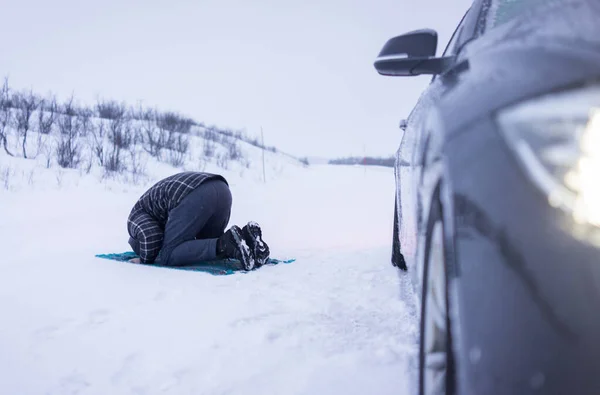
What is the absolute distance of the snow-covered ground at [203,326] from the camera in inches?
60.9

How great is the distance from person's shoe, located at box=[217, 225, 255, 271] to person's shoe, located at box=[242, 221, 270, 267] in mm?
39

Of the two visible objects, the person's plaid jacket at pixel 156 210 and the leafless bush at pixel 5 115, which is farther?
the leafless bush at pixel 5 115

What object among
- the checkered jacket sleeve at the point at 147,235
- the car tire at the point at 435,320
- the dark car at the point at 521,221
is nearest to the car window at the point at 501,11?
the dark car at the point at 521,221

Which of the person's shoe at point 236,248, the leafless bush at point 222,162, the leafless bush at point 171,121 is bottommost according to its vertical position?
the person's shoe at point 236,248

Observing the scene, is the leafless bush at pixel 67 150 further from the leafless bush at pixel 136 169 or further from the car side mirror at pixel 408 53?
the car side mirror at pixel 408 53

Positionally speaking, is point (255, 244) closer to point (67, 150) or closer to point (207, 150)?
point (67, 150)

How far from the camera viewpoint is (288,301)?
8.20ft

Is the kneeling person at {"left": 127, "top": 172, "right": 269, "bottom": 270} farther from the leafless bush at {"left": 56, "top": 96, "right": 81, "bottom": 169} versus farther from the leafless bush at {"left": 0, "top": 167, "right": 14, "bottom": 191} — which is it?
the leafless bush at {"left": 56, "top": 96, "right": 81, "bottom": 169}

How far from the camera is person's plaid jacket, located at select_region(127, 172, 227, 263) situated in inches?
140

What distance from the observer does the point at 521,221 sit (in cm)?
64

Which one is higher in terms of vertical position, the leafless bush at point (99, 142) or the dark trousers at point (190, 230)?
the leafless bush at point (99, 142)

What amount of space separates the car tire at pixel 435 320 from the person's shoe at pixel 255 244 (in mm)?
2638

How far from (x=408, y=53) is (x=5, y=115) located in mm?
12868

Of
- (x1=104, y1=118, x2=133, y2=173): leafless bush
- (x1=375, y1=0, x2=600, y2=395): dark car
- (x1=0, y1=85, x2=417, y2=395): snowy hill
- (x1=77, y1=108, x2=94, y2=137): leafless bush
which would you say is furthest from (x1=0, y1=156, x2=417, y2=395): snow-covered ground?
(x1=77, y1=108, x2=94, y2=137): leafless bush
